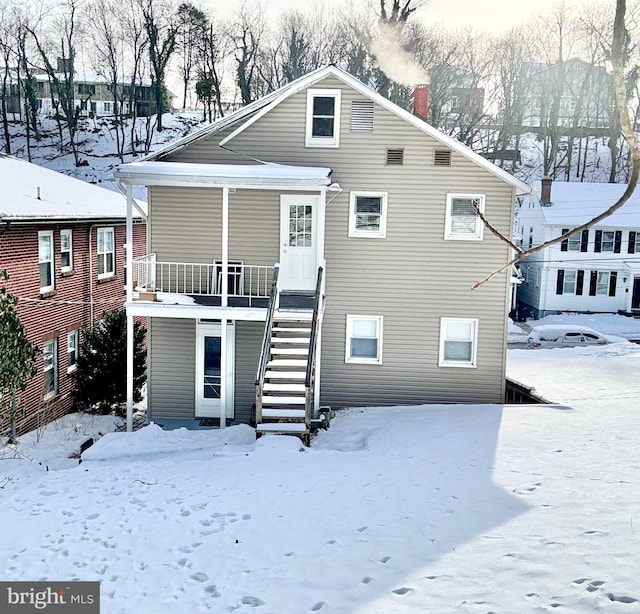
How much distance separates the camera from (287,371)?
1398cm

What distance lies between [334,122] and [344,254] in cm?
326

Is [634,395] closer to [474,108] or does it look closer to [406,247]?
[406,247]

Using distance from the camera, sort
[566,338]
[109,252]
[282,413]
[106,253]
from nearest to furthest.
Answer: [282,413], [106,253], [109,252], [566,338]

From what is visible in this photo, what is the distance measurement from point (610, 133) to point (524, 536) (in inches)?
2206

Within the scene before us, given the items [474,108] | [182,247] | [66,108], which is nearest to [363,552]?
[182,247]

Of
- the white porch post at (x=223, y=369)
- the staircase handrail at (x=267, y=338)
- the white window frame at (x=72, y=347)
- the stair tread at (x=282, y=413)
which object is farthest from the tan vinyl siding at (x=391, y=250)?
the white window frame at (x=72, y=347)

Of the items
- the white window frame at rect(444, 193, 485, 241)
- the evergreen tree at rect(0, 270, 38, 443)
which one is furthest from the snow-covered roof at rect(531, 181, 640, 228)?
the evergreen tree at rect(0, 270, 38, 443)

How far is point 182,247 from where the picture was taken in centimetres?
1581

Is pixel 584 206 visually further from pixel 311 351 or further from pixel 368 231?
pixel 311 351

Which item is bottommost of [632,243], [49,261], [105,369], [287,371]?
[105,369]

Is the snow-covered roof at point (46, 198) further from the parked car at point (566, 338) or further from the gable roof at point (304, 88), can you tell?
the parked car at point (566, 338)

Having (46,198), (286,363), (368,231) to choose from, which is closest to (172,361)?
(286,363)

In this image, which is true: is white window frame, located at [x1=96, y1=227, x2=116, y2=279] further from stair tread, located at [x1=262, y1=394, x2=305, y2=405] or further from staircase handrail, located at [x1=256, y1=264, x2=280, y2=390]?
stair tread, located at [x1=262, y1=394, x2=305, y2=405]

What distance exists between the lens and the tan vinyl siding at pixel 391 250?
1557 cm
